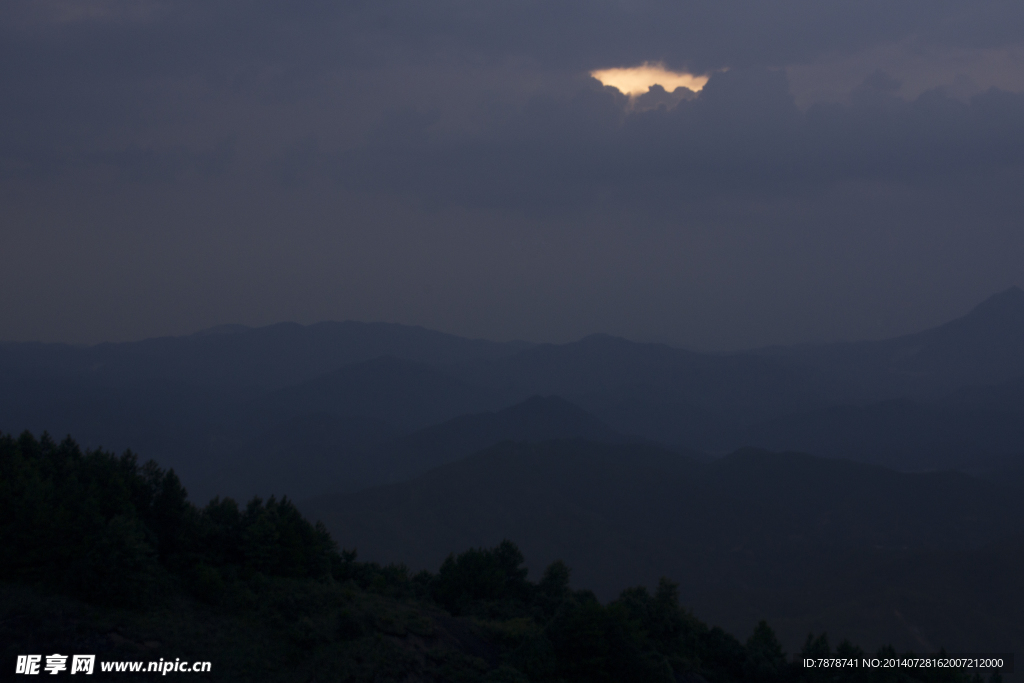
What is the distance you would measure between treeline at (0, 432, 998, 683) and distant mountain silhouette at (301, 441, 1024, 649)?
39.7 m

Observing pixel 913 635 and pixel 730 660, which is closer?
pixel 730 660

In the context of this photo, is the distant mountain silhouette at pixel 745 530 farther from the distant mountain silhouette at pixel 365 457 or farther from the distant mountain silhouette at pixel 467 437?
the distant mountain silhouette at pixel 467 437

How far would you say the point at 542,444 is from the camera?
142 meters

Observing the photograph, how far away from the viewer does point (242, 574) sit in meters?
24.6

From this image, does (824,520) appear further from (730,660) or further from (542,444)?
(730,660)

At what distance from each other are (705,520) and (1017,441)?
14218 cm

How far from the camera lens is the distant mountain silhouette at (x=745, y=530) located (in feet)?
222

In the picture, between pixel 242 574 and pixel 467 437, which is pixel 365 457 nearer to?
pixel 467 437

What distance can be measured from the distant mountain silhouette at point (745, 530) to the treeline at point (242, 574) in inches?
1562

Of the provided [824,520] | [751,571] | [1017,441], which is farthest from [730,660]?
[1017,441]


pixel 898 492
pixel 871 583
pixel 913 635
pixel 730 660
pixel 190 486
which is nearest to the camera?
pixel 730 660

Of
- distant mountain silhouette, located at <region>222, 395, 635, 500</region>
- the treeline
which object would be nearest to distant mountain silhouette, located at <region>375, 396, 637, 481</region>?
distant mountain silhouette, located at <region>222, 395, 635, 500</region>

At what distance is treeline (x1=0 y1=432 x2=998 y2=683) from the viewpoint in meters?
20.2

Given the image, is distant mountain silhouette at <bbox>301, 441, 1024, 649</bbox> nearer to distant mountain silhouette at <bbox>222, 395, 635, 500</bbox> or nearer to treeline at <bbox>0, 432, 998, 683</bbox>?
treeline at <bbox>0, 432, 998, 683</bbox>
